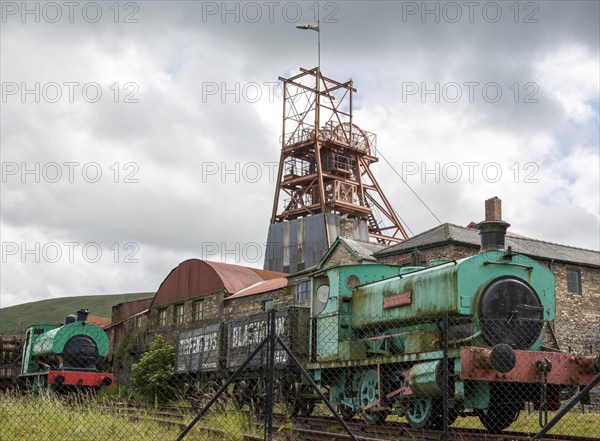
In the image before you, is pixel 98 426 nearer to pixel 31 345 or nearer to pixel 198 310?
pixel 31 345

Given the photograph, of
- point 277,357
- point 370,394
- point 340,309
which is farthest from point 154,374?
point 370,394

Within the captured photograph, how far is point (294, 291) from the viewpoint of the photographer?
28.8 meters

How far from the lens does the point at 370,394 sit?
1206cm

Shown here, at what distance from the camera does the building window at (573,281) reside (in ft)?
83.4

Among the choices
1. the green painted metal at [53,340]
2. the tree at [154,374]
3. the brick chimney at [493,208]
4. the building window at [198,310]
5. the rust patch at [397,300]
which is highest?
the brick chimney at [493,208]

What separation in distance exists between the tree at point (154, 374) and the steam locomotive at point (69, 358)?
15.9ft

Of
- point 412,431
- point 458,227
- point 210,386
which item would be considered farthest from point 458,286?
point 458,227

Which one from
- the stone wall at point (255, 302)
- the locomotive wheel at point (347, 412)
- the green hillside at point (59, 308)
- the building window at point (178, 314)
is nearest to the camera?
the locomotive wheel at point (347, 412)

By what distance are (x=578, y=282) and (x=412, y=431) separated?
1712 cm

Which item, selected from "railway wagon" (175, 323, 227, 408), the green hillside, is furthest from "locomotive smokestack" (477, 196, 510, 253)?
the green hillside

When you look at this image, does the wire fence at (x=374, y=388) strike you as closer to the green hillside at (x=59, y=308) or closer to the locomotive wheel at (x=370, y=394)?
the locomotive wheel at (x=370, y=394)

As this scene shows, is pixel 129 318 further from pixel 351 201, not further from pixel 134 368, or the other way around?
pixel 351 201

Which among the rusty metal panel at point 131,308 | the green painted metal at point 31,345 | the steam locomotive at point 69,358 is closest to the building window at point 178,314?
the rusty metal panel at point 131,308

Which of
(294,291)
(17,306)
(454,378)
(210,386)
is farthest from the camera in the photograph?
(17,306)
